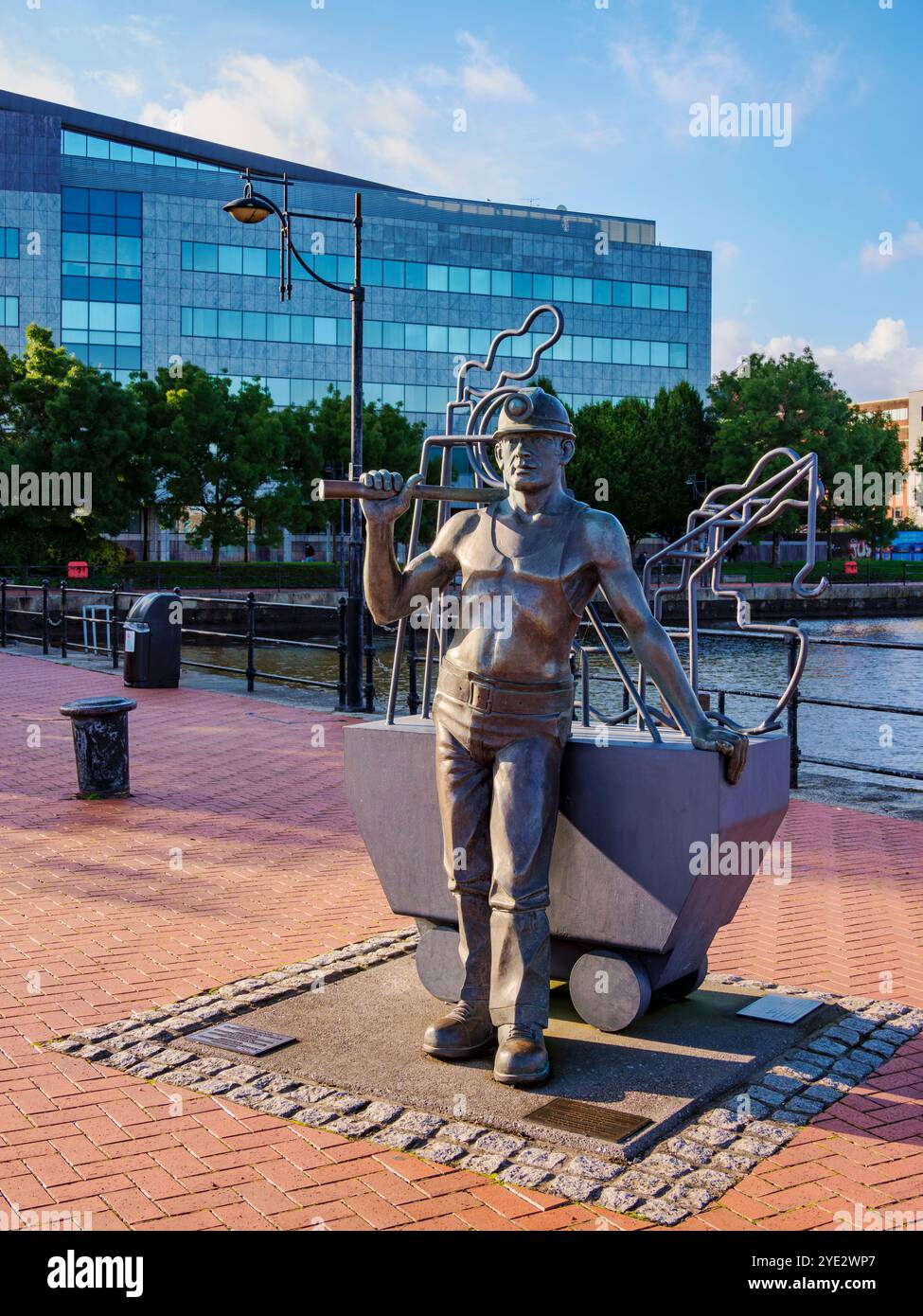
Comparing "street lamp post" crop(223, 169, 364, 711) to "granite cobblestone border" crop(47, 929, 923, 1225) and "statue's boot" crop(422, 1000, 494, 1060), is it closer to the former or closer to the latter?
"granite cobblestone border" crop(47, 929, 923, 1225)

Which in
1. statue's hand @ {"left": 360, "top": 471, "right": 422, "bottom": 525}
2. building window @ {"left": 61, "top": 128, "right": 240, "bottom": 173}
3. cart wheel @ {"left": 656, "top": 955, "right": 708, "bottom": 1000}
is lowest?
cart wheel @ {"left": 656, "top": 955, "right": 708, "bottom": 1000}

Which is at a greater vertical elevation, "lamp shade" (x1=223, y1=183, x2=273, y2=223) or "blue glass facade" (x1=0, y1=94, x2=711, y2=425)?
"blue glass facade" (x1=0, y1=94, x2=711, y2=425)

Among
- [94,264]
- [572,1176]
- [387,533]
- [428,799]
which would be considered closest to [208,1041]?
[428,799]

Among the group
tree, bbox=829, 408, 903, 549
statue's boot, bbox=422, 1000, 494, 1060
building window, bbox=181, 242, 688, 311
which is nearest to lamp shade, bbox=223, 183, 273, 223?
statue's boot, bbox=422, 1000, 494, 1060

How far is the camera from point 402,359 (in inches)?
2616

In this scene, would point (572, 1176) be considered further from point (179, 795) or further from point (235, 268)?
point (235, 268)

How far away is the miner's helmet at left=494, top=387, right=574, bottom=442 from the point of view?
444 cm

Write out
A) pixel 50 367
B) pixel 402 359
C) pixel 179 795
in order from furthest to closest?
pixel 402 359, pixel 50 367, pixel 179 795

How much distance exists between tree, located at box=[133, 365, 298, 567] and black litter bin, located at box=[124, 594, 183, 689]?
29.0 meters

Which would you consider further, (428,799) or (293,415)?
(293,415)

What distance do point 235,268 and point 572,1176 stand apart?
208 ft

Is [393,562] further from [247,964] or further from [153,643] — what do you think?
[153,643]

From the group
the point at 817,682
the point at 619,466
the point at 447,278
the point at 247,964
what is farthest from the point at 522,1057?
the point at 447,278

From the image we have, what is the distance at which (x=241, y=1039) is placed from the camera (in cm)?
471
